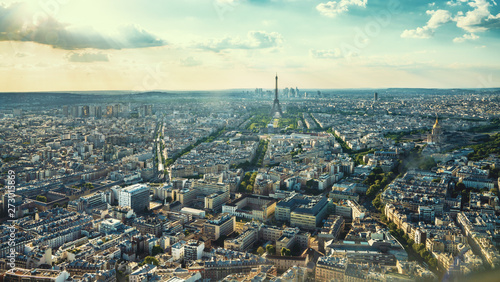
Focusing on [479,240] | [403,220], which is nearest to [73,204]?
[403,220]

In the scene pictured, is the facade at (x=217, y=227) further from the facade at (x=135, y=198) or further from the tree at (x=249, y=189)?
the tree at (x=249, y=189)

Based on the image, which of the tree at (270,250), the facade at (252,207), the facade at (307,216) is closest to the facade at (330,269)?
the tree at (270,250)

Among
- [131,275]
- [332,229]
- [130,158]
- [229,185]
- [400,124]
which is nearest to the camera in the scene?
[131,275]

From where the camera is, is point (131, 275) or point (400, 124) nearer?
point (131, 275)

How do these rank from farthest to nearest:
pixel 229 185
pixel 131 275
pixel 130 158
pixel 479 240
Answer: pixel 130 158 < pixel 229 185 < pixel 479 240 < pixel 131 275

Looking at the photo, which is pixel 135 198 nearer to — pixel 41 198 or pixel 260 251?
pixel 41 198

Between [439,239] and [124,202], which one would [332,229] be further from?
[124,202]

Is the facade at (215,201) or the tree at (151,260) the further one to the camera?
the facade at (215,201)
